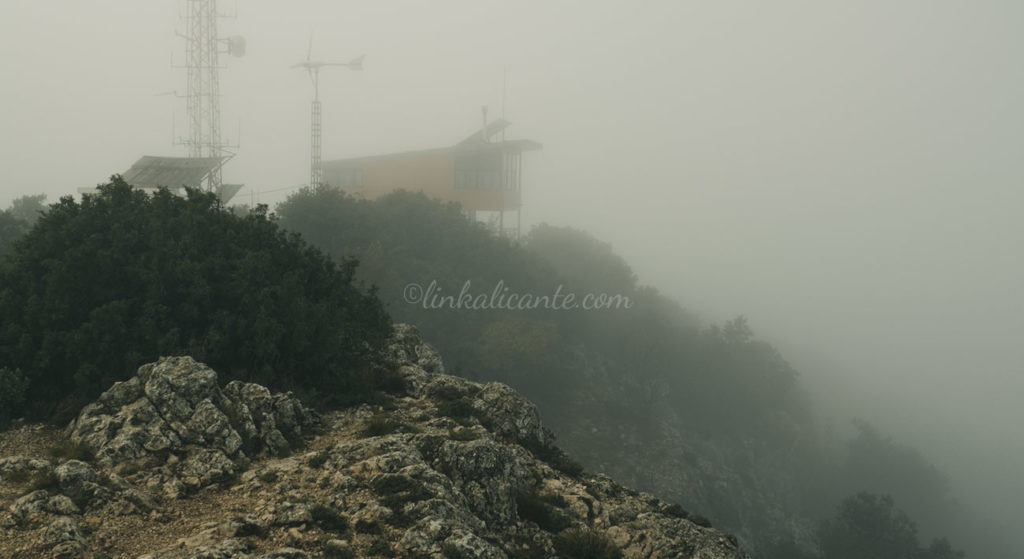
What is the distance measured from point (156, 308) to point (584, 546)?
1608cm

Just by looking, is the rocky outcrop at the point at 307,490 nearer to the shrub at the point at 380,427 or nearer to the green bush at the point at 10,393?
the shrub at the point at 380,427

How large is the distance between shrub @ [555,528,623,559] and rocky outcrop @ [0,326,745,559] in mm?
48

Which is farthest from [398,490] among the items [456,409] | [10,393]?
[10,393]

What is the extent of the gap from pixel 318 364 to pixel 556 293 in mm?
57023

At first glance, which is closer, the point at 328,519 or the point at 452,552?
the point at 452,552

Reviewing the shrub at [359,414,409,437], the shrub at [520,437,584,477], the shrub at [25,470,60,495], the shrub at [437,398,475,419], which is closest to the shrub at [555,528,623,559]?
the shrub at [520,437,584,477]

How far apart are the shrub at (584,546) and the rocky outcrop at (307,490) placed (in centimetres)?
5

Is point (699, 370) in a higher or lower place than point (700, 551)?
Result: lower

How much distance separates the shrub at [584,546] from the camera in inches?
635

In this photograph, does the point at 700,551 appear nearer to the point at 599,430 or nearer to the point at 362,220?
the point at 599,430

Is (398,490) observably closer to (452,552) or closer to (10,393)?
(452,552)

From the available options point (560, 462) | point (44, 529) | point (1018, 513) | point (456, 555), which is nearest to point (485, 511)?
point (456, 555)

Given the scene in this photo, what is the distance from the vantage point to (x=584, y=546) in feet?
53.1

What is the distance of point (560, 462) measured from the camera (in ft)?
70.5
